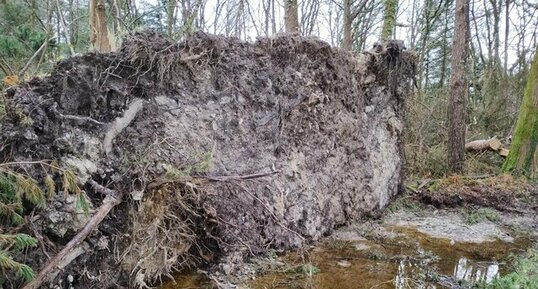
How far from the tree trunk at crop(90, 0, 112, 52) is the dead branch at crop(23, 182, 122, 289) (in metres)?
2.33

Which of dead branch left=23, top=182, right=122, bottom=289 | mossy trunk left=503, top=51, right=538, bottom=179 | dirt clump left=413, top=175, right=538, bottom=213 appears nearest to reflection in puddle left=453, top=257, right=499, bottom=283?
dirt clump left=413, top=175, right=538, bottom=213

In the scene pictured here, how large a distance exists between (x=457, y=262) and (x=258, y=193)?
2239 mm

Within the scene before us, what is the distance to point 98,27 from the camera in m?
4.72

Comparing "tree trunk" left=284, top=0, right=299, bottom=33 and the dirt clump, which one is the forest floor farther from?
"tree trunk" left=284, top=0, right=299, bottom=33

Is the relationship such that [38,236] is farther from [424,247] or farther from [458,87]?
[458,87]

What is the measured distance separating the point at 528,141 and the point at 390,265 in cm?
585

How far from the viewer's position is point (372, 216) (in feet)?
18.4

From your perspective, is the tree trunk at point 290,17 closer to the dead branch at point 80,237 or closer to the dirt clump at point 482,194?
the dirt clump at point 482,194

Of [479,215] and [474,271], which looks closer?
[474,271]

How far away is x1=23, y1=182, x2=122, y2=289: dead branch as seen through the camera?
2350 millimetres

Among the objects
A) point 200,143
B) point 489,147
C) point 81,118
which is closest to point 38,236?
point 81,118

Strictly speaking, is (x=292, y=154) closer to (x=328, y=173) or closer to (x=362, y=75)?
(x=328, y=173)

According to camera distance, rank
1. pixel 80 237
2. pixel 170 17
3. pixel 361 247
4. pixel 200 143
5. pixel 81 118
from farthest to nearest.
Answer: pixel 170 17
pixel 361 247
pixel 200 143
pixel 81 118
pixel 80 237

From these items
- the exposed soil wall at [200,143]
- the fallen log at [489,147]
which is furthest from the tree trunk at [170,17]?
the fallen log at [489,147]
